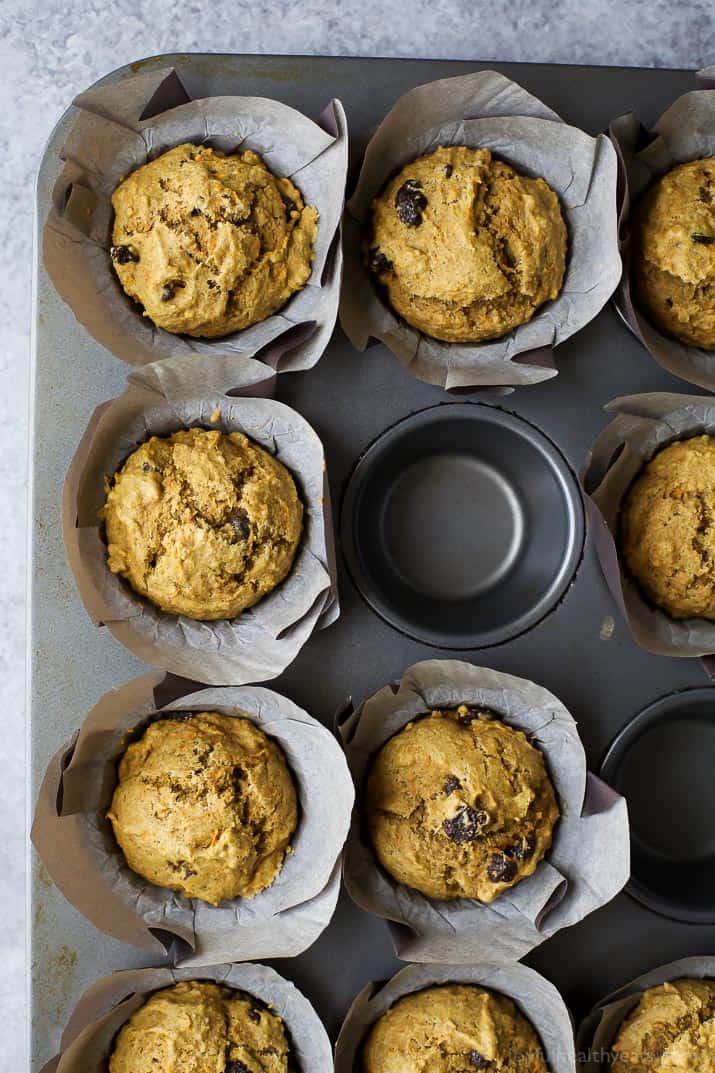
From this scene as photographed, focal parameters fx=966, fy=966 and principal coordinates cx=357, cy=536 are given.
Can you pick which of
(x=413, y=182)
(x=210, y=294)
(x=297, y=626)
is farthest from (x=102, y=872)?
(x=413, y=182)

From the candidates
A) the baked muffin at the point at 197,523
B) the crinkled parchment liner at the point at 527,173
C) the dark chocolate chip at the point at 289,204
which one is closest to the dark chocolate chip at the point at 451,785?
the baked muffin at the point at 197,523

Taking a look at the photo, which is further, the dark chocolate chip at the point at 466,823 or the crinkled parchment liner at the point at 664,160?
the crinkled parchment liner at the point at 664,160

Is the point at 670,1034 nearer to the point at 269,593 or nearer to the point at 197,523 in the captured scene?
the point at 269,593

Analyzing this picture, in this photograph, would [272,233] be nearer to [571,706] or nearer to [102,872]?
[571,706]

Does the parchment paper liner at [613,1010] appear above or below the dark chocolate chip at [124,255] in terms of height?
below

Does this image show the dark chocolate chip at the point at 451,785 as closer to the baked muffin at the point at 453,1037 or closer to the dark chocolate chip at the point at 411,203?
the baked muffin at the point at 453,1037

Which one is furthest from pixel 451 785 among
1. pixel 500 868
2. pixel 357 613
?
pixel 357 613
